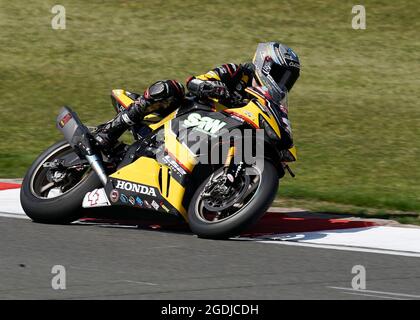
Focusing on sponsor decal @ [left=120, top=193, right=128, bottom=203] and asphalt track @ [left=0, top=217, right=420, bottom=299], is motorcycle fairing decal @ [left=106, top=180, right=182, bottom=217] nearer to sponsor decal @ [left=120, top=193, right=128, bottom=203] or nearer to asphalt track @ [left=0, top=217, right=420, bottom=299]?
sponsor decal @ [left=120, top=193, right=128, bottom=203]

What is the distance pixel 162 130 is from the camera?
31.9 feet

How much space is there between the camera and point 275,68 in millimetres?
9766

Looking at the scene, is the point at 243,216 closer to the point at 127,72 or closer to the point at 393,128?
the point at 393,128

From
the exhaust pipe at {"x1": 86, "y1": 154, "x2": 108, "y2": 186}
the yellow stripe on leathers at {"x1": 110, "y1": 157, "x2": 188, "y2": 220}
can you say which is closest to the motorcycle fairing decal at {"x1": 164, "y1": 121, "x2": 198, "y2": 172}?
the yellow stripe on leathers at {"x1": 110, "y1": 157, "x2": 188, "y2": 220}

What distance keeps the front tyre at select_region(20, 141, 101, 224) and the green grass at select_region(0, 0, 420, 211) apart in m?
2.78

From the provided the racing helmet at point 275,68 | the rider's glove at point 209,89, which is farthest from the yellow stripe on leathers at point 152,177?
the racing helmet at point 275,68

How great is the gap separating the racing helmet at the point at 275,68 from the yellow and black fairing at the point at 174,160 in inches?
9.2

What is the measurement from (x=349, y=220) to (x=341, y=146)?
4481 millimetres

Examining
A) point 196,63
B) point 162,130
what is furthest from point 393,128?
point 162,130

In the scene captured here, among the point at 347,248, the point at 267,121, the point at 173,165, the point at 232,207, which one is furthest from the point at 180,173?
the point at 347,248

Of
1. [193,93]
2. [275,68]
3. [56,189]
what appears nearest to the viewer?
[193,93]

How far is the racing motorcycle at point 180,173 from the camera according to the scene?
9188 millimetres

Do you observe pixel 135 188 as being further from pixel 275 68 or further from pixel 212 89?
pixel 275 68

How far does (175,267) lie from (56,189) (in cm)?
225
